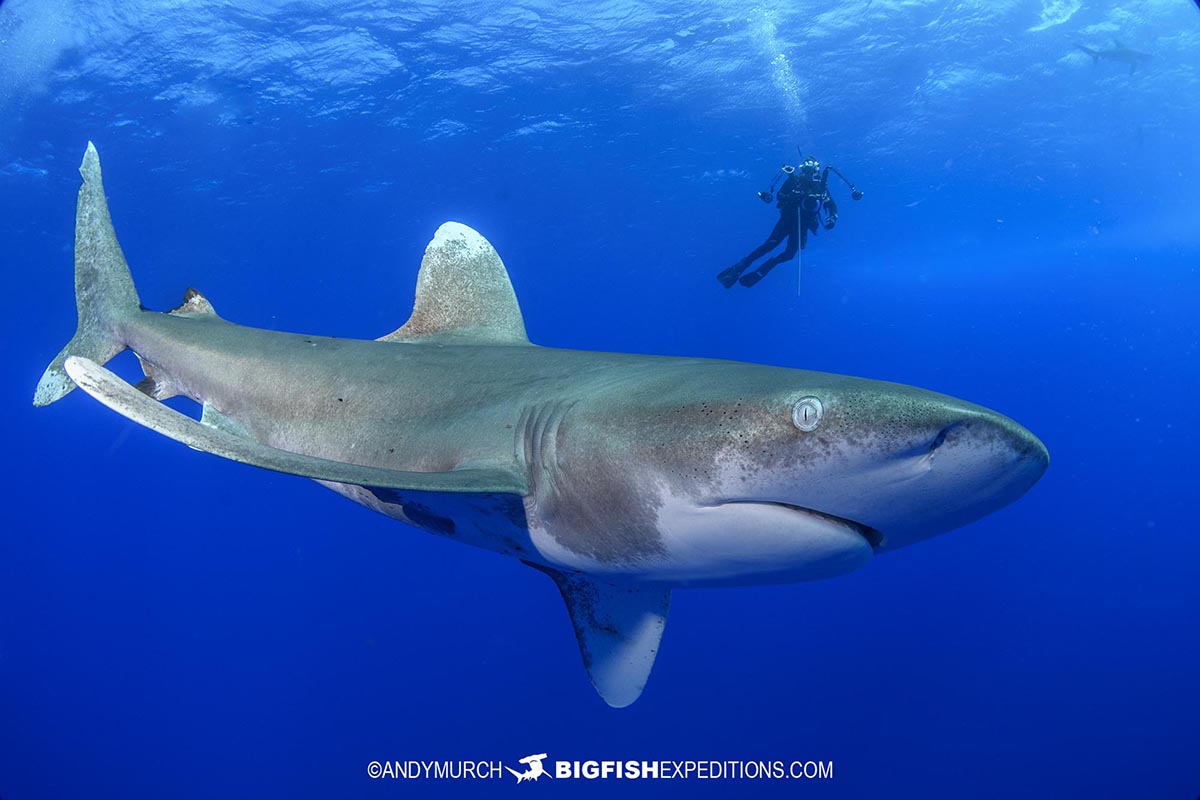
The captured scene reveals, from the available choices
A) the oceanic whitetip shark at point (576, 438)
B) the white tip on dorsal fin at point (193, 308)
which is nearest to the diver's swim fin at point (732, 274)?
the oceanic whitetip shark at point (576, 438)

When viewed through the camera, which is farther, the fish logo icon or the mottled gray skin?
the fish logo icon

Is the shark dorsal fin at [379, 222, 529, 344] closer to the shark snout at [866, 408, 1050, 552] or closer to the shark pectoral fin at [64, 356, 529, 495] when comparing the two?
the shark pectoral fin at [64, 356, 529, 495]

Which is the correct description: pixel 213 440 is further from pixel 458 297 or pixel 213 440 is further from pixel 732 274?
pixel 732 274

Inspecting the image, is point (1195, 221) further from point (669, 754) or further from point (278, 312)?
point (278, 312)

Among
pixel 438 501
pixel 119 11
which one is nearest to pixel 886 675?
pixel 438 501

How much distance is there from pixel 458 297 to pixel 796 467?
290 cm

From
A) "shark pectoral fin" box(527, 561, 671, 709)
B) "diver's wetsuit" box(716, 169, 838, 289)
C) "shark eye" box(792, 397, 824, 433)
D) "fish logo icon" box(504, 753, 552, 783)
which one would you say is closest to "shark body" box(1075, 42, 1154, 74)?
"diver's wetsuit" box(716, 169, 838, 289)

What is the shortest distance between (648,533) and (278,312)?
2104 inches

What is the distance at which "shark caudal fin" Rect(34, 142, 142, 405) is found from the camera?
4.32 m

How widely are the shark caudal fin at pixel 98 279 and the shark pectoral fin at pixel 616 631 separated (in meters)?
3.04

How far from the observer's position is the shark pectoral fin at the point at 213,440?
2.11 m

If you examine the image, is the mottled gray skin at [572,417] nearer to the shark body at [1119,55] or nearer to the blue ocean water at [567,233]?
the blue ocean water at [567,233]

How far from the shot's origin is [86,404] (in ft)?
126

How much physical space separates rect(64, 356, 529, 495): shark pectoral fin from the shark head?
628mm
